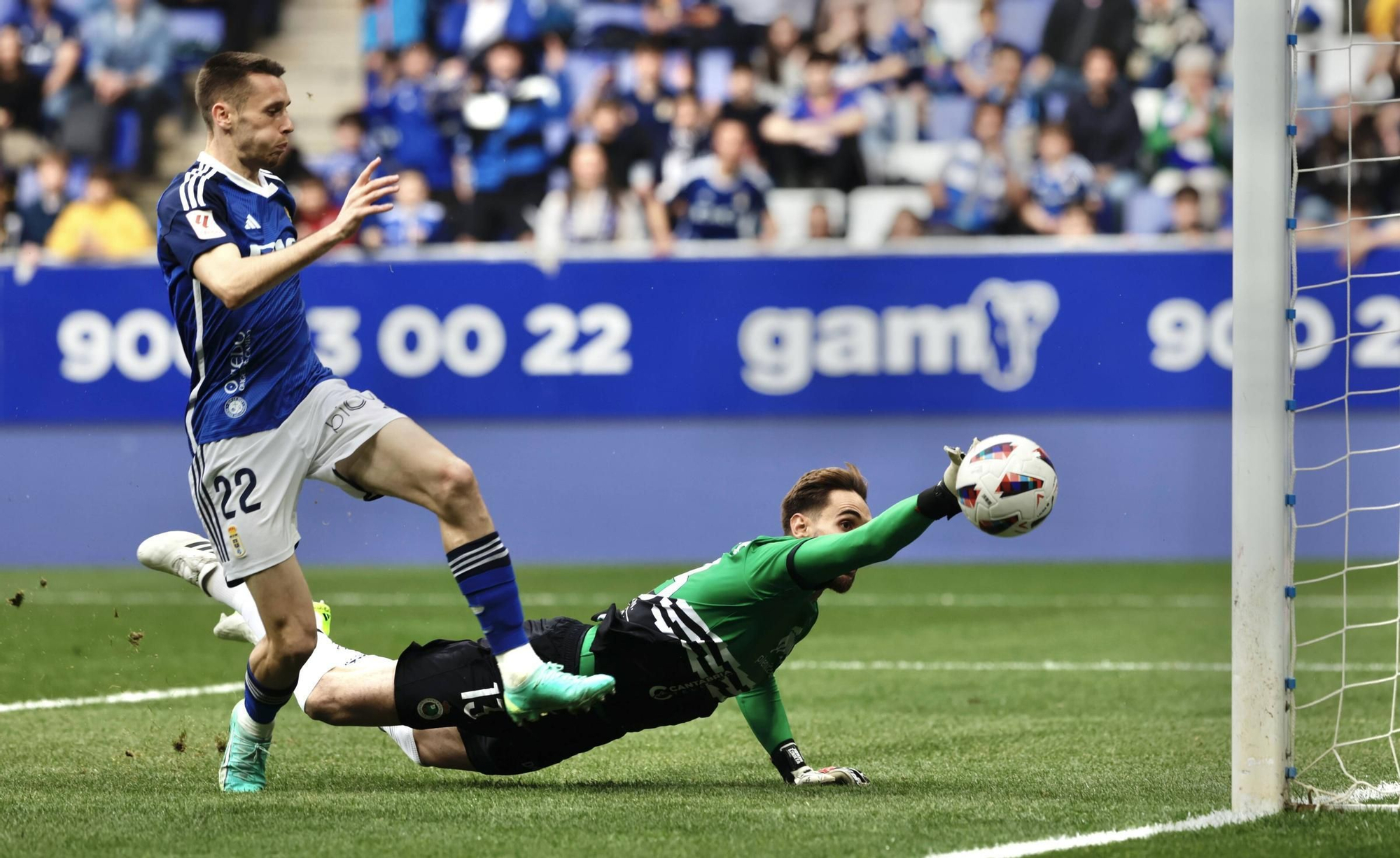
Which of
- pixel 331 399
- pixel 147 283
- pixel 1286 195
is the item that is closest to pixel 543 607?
pixel 147 283

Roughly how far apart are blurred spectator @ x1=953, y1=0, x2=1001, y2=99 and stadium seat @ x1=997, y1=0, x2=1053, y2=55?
13 cm

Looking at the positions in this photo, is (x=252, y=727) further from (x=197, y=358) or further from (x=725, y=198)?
(x=725, y=198)

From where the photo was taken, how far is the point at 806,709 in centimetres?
723

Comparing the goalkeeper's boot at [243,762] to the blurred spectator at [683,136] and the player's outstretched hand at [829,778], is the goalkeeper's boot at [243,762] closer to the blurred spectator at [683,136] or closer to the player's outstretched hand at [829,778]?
the player's outstretched hand at [829,778]

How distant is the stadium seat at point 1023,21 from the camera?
15.9m

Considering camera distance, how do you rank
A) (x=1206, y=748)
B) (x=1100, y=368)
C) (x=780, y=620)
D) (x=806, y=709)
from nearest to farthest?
(x=780, y=620), (x=1206, y=748), (x=806, y=709), (x=1100, y=368)

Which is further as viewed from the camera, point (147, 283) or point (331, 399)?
point (147, 283)

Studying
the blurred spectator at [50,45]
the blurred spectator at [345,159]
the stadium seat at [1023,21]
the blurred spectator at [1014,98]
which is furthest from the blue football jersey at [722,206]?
the blurred spectator at [50,45]

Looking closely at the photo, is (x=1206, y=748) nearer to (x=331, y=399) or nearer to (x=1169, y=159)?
(x=331, y=399)

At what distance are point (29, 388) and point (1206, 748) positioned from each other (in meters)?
9.98

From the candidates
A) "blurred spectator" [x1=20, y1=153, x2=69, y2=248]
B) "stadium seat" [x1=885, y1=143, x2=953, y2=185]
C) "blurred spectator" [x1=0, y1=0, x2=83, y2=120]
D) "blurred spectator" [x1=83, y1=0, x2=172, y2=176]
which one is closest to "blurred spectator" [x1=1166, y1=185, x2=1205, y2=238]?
"stadium seat" [x1=885, y1=143, x2=953, y2=185]

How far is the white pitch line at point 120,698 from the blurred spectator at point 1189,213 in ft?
29.1

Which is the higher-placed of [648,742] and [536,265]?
[536,265]

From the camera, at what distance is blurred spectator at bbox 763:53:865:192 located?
1487 centimetres
